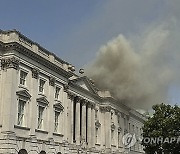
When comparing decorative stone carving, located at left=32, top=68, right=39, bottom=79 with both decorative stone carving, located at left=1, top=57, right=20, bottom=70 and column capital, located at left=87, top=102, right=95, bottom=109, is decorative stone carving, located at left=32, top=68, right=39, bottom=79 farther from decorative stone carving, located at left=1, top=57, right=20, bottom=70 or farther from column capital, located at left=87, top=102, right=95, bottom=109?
column capital, located at left=87, top=102, right=95, bottom=109

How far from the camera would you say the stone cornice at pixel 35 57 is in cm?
3281

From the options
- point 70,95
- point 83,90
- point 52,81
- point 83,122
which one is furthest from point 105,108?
point 52,81

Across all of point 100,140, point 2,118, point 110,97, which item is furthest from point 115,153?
point 2,118

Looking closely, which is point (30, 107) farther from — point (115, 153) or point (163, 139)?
point (115, 153)

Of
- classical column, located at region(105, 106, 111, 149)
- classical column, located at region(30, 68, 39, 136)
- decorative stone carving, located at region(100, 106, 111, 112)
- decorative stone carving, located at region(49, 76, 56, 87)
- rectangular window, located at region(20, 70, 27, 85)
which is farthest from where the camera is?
decorative stone carving, located at region(100, 106, 111, 112)

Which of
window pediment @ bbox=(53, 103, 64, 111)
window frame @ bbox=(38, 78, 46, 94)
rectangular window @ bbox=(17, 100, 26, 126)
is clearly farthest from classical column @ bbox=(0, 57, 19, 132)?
window pediment @ bbox=(53, 103, 64, 111)

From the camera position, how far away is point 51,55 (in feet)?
134

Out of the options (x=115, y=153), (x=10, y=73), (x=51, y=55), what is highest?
(x=51, y=55)

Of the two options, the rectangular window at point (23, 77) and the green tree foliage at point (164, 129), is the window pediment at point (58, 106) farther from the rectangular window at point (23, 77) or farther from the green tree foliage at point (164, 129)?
the green tree foliage at point (164, 129)

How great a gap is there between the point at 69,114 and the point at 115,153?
18821 mm

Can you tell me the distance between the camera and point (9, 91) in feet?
105

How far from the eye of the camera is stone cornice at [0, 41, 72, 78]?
1292 inches

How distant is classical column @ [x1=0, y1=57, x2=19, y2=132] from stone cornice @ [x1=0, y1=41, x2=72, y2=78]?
1129 millimetres

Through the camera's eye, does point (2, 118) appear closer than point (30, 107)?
Yes
